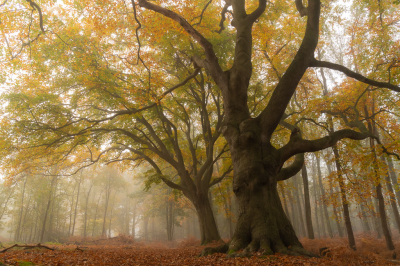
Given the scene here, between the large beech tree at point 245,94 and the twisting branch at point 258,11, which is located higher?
the twisting branch at point 258,11

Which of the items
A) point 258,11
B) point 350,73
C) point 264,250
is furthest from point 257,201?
point 258,11

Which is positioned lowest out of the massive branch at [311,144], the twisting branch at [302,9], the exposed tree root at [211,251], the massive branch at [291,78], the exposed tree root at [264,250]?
the exposed tree root at [211,251]

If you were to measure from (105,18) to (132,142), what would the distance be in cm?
618

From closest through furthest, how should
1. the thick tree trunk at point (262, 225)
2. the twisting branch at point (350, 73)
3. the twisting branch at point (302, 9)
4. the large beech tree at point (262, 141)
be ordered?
the thick tree trunk at point (262, 225), the large beech tree at point (262, 141), the twisting branch at point (350, 73), the twisting branch at point (302, 9)

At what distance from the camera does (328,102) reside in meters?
9.45

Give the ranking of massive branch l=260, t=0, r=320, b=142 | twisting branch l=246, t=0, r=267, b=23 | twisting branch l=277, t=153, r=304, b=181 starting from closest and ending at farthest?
massive branch l=260, t=0, r=320, b=142 < twisting branch l=277, t=153, r=304, b=181 < twisting branch l=246, t=0, r=267, b=23

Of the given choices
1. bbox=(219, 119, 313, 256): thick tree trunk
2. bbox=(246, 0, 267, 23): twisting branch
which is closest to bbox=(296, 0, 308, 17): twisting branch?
bbox=(246, 0, 267, 23): twisting branch

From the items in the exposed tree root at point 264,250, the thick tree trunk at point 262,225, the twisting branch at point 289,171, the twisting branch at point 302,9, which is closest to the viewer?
the exposed tree root at point 264,250

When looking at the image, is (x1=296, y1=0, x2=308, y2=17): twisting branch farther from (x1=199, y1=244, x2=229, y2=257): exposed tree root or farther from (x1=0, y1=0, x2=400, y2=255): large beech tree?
(x1=199, y1=244, x2=229, y2=257): exposed tree root

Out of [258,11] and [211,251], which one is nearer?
[211,251]

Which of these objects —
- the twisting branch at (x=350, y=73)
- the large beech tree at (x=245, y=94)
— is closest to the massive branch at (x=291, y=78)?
the large beech tree at (x=245, y=94)

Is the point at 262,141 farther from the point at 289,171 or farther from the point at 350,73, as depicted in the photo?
→ the point at 350,73

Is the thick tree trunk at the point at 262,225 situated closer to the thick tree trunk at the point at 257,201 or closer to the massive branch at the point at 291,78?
the thick tree trunk at the point at 257,201

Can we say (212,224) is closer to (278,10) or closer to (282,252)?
(282,252)
